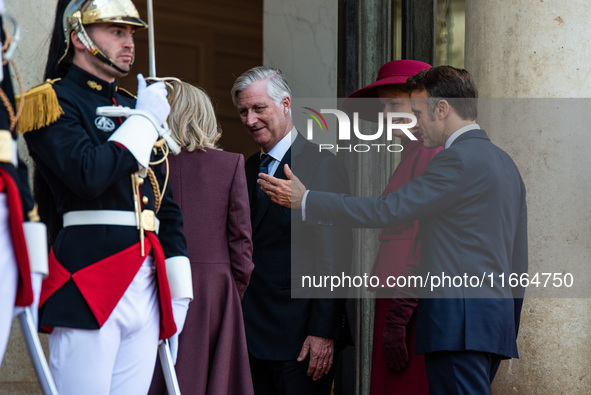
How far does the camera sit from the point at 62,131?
2.76 meters

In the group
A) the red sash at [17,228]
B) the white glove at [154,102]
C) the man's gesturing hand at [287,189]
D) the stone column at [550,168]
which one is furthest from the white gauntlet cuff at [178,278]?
the stone column at [550,168]

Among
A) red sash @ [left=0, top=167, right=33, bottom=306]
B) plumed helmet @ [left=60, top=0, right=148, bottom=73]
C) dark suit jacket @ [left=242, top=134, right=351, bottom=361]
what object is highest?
plumed helmet @ [left=60, top=0, right=148, bottom=73]

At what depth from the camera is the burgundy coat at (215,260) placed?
3834 millimetres

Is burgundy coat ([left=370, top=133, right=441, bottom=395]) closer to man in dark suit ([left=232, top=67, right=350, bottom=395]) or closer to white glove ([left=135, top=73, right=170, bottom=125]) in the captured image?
man in dark suit ([left=232, top=67, right=350, bottom=395])

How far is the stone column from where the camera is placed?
4578 millimetres

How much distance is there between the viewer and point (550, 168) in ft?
15.3

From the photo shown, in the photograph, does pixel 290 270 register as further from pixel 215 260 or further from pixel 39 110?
pixel 39 110

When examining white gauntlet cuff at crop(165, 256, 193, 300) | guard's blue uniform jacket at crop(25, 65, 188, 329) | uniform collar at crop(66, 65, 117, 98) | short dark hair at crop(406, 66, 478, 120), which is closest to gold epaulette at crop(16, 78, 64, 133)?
guard's blue uniform jacket at crop(25, 65, 188, 329)

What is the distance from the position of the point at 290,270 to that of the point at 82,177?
1762 mm

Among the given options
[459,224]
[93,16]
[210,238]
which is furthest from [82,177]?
[459,224]

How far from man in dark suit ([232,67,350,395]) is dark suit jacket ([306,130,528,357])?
2.29 feet

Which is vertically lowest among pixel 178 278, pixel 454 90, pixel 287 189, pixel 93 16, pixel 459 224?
pixel 178 278

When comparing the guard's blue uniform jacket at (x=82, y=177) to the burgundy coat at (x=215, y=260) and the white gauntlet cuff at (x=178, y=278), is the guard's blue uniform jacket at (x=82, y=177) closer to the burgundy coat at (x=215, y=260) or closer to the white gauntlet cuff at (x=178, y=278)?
the white gauntlet cuff at (x=178, y=278)

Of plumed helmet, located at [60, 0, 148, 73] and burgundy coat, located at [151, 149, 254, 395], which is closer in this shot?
plumed helmet, located at [60, 0, 148, 73]
